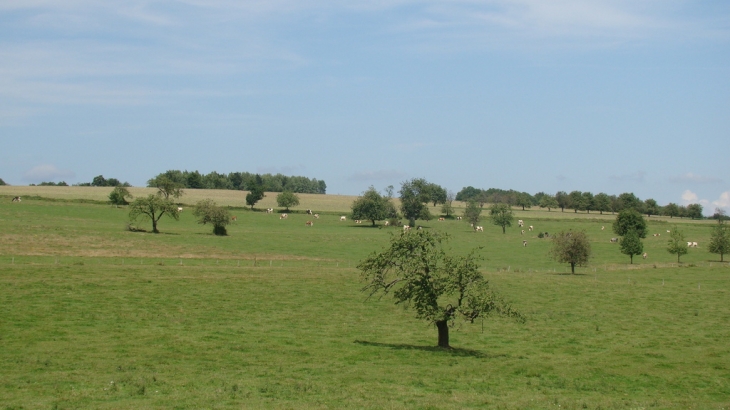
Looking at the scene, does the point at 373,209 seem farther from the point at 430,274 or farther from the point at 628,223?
the point at 430,274

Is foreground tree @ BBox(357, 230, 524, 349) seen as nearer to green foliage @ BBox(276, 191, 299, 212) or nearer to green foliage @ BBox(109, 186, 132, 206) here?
green foliage @ BBox(109, 186, 132, 206)

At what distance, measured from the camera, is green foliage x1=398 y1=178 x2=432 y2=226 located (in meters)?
142

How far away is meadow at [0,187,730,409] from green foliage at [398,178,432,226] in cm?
6009

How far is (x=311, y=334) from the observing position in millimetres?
36875

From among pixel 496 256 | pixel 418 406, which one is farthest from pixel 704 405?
pixel 496 256

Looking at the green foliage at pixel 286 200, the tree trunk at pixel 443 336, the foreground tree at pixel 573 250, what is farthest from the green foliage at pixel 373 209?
the tree trunk at pixel 443 336

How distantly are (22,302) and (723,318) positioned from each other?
4710cm

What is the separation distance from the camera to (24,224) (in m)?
87.6

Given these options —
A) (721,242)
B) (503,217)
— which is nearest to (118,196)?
(503,217)

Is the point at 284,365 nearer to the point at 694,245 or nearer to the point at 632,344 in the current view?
the point at 632,344

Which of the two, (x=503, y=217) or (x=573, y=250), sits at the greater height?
(x=503, y=217)

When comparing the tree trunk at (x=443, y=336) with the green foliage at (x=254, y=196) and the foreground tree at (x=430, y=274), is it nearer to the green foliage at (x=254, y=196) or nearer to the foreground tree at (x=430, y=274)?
the foreground tree at (x=430, y=274)

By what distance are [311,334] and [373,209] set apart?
3920 inches

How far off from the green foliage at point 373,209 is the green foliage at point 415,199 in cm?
341
